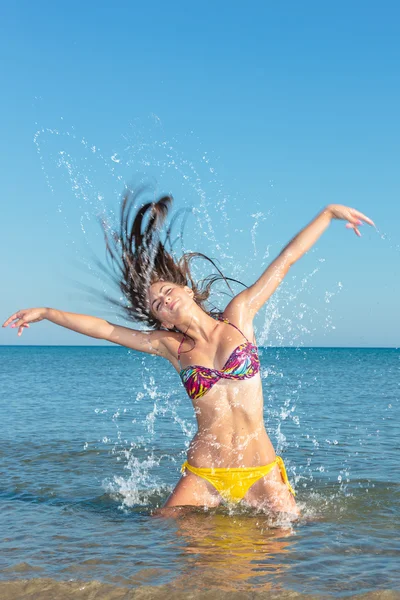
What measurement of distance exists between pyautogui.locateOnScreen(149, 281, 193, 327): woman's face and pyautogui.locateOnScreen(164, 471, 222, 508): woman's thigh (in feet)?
4.68

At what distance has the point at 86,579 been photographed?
15.6 ft

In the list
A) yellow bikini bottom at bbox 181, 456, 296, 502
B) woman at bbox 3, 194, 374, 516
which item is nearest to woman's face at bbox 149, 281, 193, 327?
woman at bbox 3, 194, 374, 516

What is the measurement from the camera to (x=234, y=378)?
19.2 ft

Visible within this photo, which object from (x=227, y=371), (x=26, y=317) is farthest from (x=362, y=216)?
(x=26, y=317)

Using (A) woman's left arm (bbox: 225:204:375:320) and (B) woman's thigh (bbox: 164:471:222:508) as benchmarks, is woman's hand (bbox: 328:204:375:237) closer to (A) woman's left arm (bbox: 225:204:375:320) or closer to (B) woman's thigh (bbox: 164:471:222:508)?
(A) woman's left arm (bbox: 225:204:375:320)

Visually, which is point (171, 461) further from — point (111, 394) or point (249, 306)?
point (111, 394)

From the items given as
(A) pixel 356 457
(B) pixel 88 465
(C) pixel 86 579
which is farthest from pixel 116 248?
(A) pixel 356 457

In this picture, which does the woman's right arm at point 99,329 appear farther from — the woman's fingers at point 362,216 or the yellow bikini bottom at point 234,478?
the woman's fingers at point 362,216

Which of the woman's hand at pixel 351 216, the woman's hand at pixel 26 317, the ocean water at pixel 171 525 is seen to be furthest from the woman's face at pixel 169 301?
the ocean water at pixel 171 525

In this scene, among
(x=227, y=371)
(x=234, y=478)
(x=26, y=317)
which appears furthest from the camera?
(x=26, y=317)

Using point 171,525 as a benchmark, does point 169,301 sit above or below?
above

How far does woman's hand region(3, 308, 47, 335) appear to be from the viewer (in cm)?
625

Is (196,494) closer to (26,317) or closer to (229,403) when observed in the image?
(229,403)

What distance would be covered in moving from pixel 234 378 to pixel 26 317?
6.66 ft
